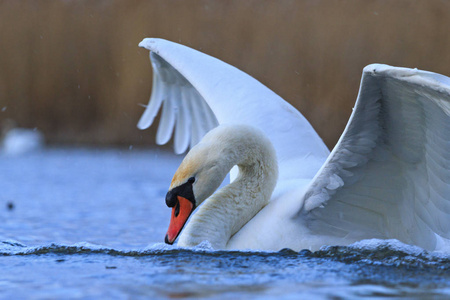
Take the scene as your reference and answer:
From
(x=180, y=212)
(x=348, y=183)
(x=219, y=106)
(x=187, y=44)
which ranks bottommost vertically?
(x=180, y=212)

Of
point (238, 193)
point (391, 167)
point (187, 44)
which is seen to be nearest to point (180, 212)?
point (238, 193)

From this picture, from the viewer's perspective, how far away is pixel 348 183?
412cm

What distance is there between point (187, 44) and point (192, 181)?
915cm

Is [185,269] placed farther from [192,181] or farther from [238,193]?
[238,193]

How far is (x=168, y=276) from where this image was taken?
12.3 ft

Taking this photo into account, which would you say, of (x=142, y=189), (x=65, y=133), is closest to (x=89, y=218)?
(x=142, y=189)

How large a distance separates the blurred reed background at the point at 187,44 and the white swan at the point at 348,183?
24.3 feet

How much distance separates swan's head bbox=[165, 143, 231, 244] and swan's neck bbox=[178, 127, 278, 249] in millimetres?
47

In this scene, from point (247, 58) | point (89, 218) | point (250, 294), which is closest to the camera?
point (250, 294)

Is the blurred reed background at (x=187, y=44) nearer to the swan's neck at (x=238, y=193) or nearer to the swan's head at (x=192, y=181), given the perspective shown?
the swan's neck at (x=238, y=193)

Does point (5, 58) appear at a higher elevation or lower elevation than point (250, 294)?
higher

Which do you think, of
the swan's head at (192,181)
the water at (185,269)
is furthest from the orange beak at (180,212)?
the water at (185,269)

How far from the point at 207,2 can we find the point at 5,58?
4.22 meters

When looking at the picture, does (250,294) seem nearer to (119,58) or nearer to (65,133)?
(119,58)
